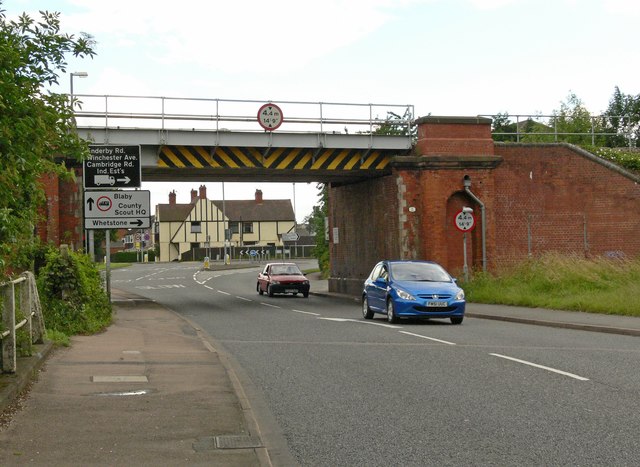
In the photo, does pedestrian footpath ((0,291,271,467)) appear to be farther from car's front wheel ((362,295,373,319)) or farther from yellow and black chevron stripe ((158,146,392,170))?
yellow and black chevron stripe ((158,146,392,170))

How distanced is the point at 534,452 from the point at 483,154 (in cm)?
2569

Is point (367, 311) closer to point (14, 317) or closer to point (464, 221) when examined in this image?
point (464, 221)

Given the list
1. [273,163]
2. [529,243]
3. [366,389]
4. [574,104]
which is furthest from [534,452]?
[574,104]

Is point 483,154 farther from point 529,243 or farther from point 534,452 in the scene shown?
point 534,452

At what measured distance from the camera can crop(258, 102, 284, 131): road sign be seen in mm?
28609

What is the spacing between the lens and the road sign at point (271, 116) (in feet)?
93.9

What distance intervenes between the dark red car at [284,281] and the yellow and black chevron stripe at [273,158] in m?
8.62

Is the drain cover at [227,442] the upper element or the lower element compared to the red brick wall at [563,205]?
lower

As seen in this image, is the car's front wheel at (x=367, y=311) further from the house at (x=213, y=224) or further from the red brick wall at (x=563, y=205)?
the house at (x=213, y=224)

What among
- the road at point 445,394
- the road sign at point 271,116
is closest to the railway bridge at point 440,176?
the road sign at point 271,116

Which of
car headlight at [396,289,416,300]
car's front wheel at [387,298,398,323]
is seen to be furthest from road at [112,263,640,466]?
car's front wheel at [387,298,398,323]

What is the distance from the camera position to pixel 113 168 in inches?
958

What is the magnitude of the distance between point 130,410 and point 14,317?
2229mm

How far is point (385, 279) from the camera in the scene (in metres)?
21.0
